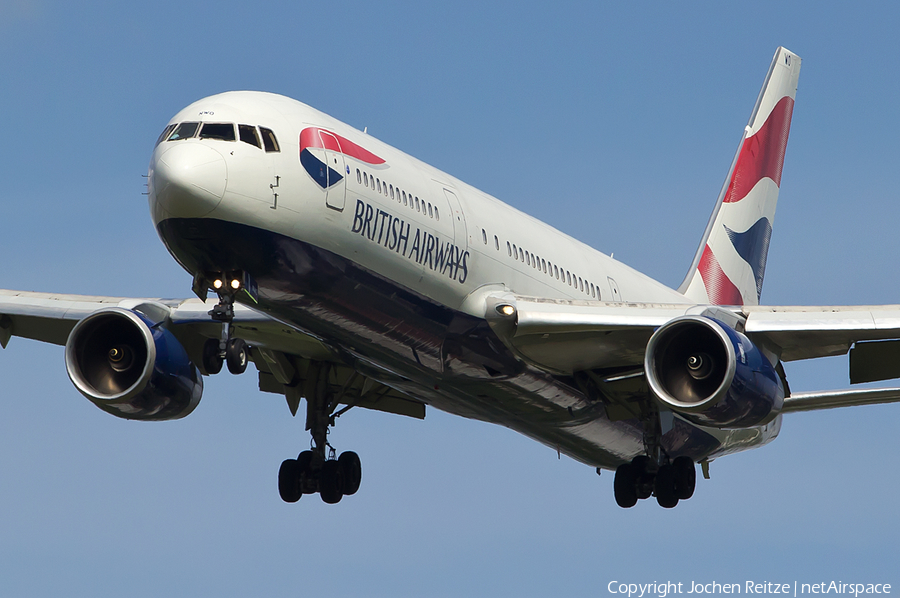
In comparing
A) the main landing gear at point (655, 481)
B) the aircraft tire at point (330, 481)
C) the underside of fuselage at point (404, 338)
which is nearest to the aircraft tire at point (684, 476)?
the main landing gear at point (655, 481)

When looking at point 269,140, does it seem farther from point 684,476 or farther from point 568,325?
point 684,476

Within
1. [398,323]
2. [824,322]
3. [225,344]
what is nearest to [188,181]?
[225,344]

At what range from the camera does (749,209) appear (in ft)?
123

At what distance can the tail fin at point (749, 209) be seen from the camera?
35.1m

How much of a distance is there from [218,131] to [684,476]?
42.5 feet

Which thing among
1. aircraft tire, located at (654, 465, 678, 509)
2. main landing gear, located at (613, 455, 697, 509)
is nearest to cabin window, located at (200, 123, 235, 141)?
main landing gear, located at (613, 455, 697, 509)

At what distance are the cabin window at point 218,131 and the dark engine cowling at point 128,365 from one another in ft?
18.2

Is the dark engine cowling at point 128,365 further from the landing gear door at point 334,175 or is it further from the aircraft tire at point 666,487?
the aircraft tire at point 666,487

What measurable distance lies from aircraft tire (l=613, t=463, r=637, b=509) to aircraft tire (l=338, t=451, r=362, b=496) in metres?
5.35

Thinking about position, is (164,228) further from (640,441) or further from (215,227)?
(640,441)

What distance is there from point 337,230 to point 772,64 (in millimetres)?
24570

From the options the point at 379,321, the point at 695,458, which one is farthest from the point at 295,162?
the point at 695,458

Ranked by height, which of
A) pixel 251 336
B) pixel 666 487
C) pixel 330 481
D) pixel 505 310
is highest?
pixel 505 310

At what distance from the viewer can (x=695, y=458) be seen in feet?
99.5
